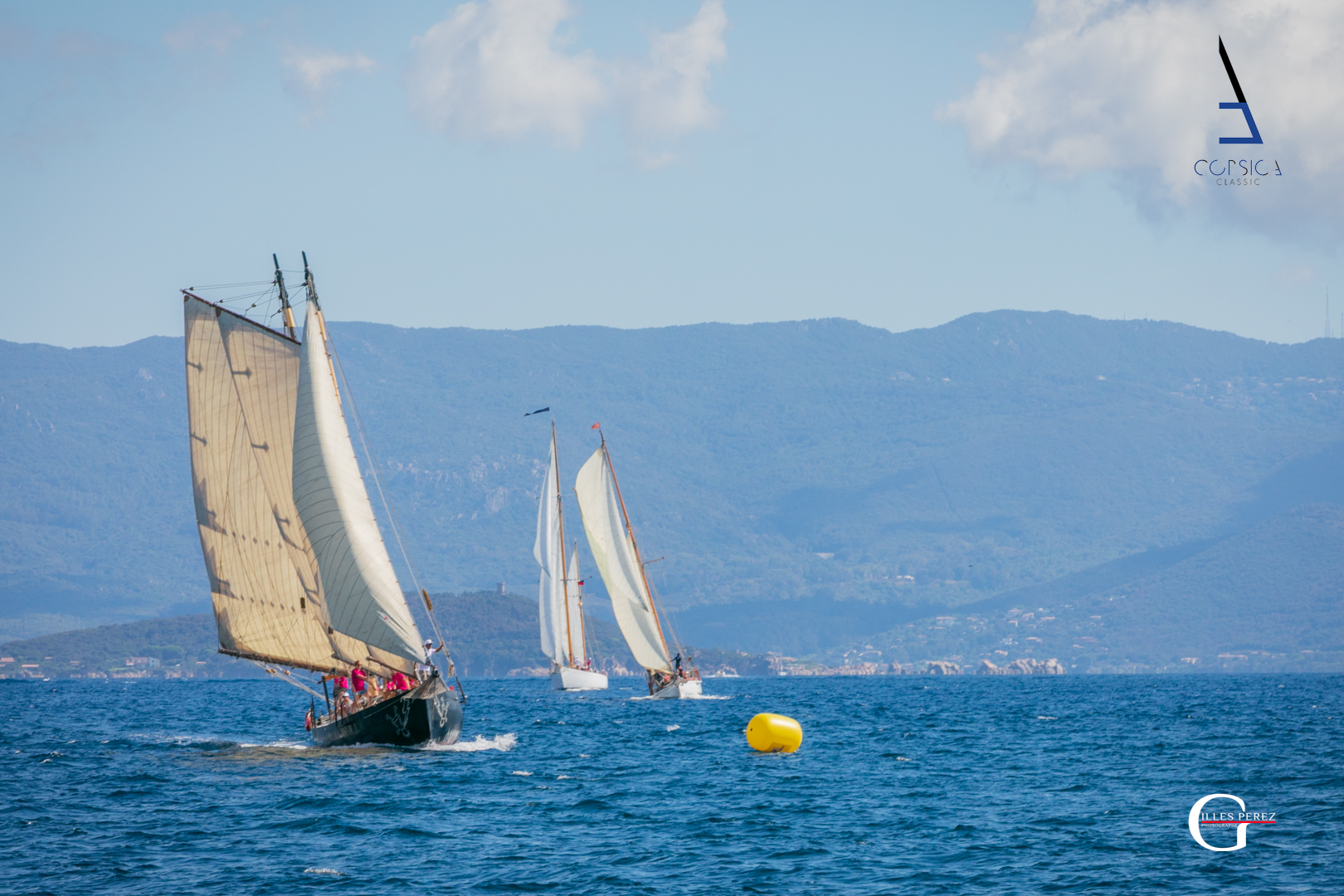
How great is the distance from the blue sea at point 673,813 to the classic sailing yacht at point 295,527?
9.36ft

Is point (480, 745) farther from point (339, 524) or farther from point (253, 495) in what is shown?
point (339, 524)

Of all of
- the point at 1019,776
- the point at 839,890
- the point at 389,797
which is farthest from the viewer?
the point at 1019,776

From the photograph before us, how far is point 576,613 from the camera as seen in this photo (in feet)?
433

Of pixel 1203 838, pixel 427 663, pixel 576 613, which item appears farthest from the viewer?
pixel 576 613

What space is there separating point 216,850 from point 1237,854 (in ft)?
72.2

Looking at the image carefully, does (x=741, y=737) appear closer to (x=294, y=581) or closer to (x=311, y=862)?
(x=294, y=581)

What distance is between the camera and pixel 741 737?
67250mm

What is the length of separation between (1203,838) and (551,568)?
95.0m

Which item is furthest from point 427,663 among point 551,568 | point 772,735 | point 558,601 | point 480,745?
point 558,601

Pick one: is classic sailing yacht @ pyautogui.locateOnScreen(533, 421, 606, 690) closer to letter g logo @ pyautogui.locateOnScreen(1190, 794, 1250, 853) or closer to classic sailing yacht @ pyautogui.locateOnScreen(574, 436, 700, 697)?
classic sailing yacht @ pyautogui.locateOnScreen(574, 436, 700, 697)

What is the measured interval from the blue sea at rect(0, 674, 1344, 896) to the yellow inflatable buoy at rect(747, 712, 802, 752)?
1202mm

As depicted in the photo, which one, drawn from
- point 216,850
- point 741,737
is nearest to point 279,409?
point 216,850

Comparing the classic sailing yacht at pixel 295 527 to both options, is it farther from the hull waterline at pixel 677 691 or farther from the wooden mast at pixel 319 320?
the hull waterline at pixel 677 691

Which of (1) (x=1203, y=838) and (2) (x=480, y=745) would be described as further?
(2) (x=480, y=745)
